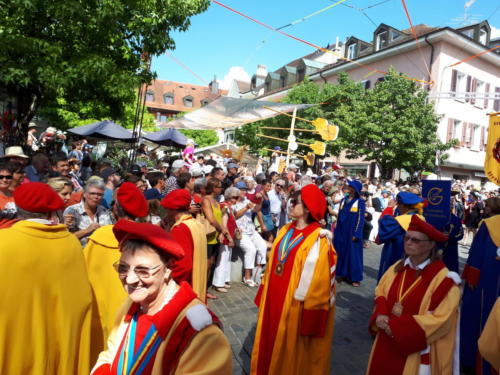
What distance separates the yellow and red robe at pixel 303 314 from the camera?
3.09 m

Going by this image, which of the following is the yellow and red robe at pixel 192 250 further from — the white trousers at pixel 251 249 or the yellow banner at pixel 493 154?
the yellow banner at pixel 493 154

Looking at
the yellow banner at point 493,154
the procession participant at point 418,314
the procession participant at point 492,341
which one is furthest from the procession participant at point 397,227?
the procession participant at point 492,341

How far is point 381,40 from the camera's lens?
99.3 ft

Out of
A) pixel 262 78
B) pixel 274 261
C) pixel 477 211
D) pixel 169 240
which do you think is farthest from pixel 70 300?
pixel 262 78

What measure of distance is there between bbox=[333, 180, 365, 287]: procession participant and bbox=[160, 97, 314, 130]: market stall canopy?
7007 mm

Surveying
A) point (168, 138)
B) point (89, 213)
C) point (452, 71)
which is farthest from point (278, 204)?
point (452, 71)

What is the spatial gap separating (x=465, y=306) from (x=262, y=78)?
178 ft

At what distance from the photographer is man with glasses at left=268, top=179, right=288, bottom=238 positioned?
8.98m

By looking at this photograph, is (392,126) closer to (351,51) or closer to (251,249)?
(351,51)

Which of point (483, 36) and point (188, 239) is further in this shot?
point (483, 36)

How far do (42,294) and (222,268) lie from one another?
4.18 metres

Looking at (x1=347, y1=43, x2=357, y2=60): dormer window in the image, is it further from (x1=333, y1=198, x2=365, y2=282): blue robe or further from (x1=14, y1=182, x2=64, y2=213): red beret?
(x1=14, y1=182, x2=64, y2=213): red beret

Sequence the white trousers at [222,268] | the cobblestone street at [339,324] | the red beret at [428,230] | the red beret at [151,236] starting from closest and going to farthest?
1. the red beret at [151,236]
2. the red beret at [428,230]
3. the cobblestone street at [339,324]
4. the white trousers at [222,268]

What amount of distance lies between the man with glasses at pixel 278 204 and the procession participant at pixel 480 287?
16.6 ft
